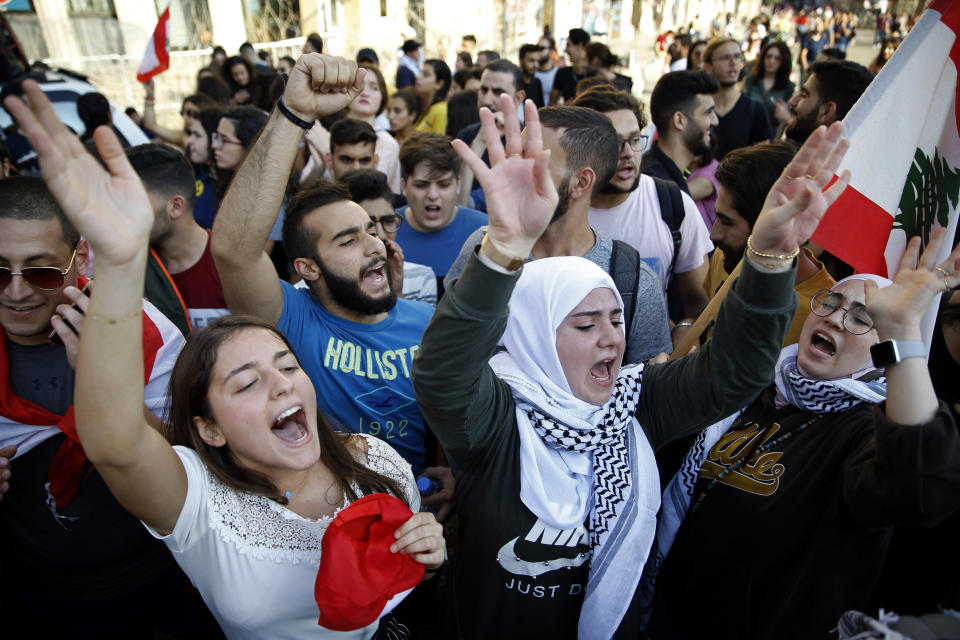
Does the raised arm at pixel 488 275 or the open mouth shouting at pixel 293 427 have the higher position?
the raised arm at pixel 488 275

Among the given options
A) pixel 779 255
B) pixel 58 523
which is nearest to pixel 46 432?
pixel 58 523

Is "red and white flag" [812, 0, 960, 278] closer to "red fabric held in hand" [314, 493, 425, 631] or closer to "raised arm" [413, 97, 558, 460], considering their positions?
"raised arm" [413, 97, 558, 460]

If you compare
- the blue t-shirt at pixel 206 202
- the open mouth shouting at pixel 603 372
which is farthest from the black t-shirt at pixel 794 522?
the blue t-shirt at pixel 206 202

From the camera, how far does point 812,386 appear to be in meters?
1.83

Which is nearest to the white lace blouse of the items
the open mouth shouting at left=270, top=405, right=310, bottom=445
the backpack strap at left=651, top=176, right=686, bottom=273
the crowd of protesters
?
the crowd of protesters

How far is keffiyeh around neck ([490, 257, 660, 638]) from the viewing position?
5.43ft

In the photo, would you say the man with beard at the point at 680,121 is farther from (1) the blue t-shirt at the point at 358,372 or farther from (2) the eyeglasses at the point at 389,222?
(1) the blue t-shirt at the point at 358,372

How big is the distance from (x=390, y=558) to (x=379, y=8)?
785 inches

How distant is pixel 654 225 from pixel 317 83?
192cm

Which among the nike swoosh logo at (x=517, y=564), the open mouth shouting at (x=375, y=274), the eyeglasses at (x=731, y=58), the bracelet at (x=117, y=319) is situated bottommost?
the nike swoosh logo at (x=517, y=564)

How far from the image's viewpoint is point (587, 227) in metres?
2.71

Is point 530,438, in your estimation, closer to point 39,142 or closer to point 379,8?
point 39,142

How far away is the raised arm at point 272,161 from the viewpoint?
2.01 m

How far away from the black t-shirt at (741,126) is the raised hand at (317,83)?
14.1 feet
